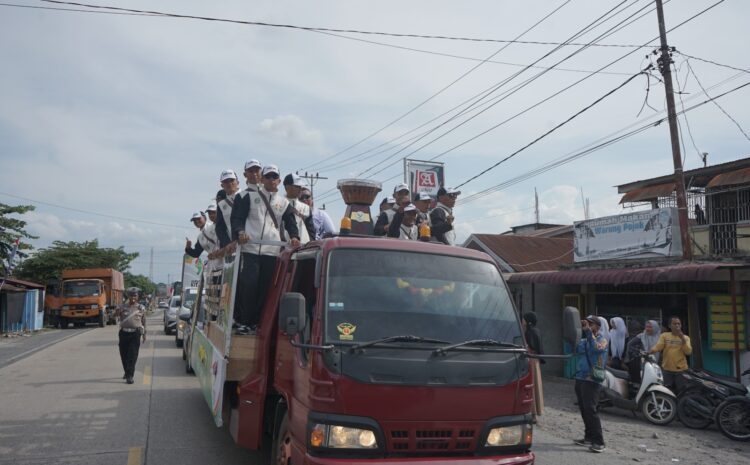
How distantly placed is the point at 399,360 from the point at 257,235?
122 inches

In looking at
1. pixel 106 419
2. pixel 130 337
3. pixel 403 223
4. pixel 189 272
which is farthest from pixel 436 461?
pixel 189 272

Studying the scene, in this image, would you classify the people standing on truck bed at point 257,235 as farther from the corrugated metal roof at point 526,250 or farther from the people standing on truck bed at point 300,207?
the corrugated metal roof at point 526,250

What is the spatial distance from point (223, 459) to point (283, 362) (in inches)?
85.8

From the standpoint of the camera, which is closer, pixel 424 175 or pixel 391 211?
pixel 391 211

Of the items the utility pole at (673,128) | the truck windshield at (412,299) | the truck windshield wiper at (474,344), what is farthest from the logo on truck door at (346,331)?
the utility pole at (673,128)

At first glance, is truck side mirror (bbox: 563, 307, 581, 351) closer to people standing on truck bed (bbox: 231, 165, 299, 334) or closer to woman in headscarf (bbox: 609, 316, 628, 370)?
people standing on truck bed (bbox: 231, 165, 299, 334)

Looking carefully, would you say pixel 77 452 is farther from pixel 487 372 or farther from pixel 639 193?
pixel 639 193

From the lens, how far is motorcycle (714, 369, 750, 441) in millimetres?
8469

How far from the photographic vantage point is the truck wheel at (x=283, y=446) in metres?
4.27

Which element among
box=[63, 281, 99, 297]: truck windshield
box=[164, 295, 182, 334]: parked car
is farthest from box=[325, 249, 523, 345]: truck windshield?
box=[63, 281, 99, 297]: truck windshield

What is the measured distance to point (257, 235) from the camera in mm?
6477

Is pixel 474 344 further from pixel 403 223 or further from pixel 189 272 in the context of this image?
pixel 189 272

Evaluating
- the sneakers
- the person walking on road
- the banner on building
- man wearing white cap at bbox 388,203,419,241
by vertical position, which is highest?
the banner on building

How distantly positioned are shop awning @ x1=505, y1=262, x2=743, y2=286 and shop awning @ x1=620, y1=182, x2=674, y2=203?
430 cm
